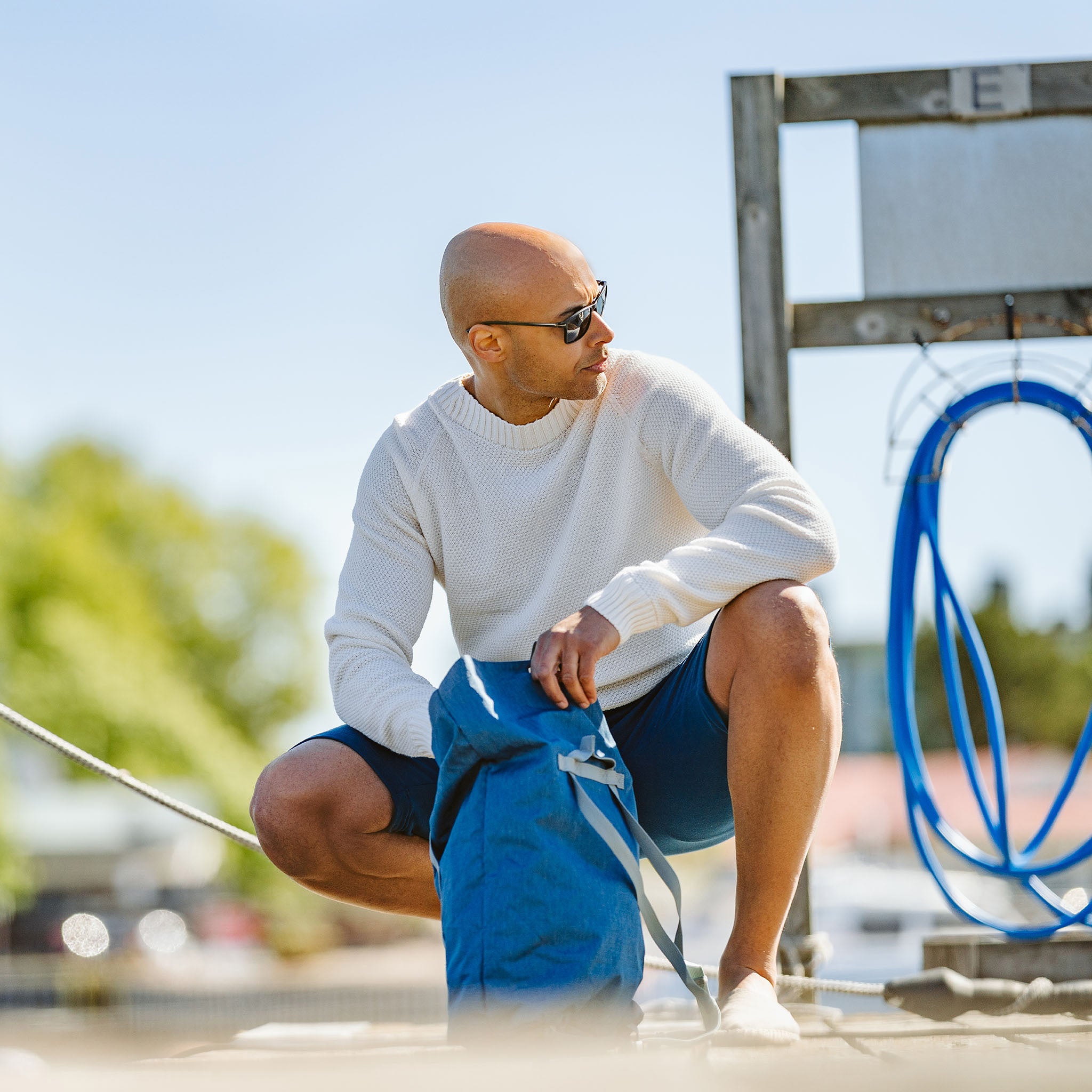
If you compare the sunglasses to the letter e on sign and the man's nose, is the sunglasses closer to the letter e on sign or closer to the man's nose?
the man's nose

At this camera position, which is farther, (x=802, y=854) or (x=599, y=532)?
(x=599, y=532)

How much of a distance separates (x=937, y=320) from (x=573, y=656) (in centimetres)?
170

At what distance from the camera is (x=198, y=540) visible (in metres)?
22.8

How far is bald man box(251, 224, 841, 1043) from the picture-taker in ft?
5.32

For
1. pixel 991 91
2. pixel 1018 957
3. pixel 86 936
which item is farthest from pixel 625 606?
pixel 86 936

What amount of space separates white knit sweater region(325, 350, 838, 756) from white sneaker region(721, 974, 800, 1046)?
480 mm

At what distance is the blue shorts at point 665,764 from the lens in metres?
1.77

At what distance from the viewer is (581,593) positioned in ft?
6.44

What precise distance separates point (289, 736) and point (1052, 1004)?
865 inches

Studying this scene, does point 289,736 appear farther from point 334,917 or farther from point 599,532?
point 599,532

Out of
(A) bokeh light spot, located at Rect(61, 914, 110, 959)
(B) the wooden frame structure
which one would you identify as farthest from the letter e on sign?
(A) bokeh light spot, located at Rect(61, 914, 110, 959)

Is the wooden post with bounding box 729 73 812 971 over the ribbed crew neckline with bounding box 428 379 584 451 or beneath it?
over

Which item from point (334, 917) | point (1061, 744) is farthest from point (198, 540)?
point (1061, 744)

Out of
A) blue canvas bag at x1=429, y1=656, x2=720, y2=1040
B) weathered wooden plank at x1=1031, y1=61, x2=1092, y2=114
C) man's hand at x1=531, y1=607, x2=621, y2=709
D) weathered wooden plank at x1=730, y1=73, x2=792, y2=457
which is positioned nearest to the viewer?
blue canvas bag at x1=429, y1=656, x2=720, y2=1040
